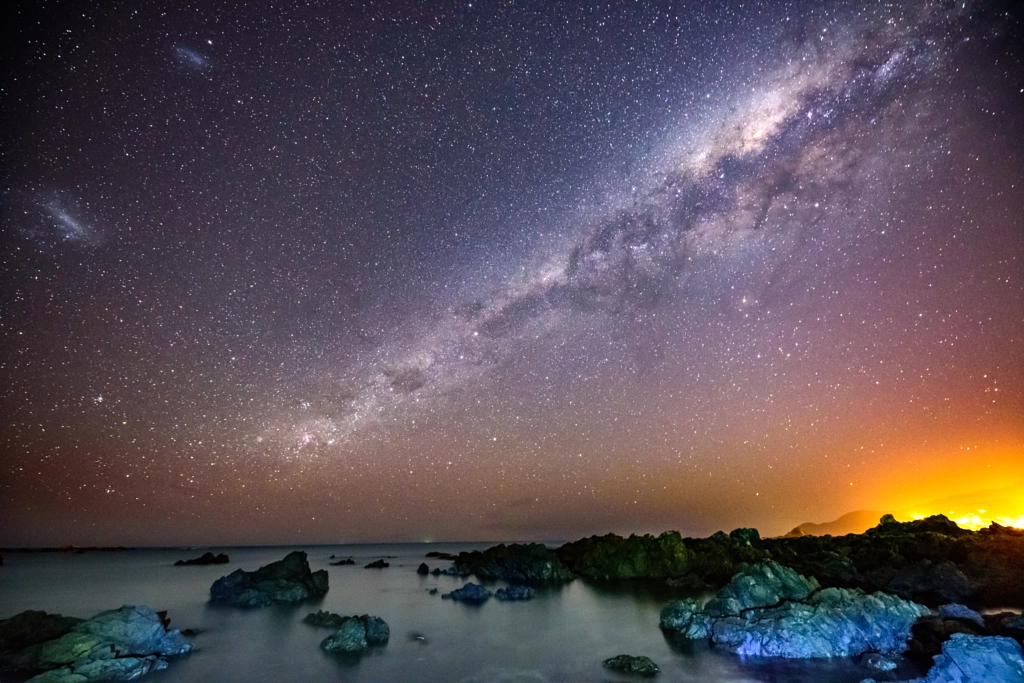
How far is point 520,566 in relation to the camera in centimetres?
7056

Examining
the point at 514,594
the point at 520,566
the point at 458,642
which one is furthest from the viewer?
the point at 520,566

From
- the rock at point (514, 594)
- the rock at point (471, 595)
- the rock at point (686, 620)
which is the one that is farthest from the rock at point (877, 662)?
the rock at point (471, 595)

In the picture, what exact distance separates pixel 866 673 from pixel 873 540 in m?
42.5

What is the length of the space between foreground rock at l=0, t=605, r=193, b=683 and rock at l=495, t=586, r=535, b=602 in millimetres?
29672

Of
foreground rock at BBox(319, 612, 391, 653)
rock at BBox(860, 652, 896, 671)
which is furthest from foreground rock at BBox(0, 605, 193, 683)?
rock at BBox(860, 652, 896, 671)

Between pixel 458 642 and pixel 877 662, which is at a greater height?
pixel 877 662

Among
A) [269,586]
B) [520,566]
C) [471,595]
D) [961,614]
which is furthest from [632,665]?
[520,566]

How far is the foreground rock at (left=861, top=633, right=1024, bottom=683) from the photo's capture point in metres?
17.1

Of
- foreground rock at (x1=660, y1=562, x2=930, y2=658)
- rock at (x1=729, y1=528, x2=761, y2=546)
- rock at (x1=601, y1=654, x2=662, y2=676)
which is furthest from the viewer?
rock at (x1=729, y1=528, x2=761, y2=546)

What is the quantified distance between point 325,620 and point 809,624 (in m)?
29.6

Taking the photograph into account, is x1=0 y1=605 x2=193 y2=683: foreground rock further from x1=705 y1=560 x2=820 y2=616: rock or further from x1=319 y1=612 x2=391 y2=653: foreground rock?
x1=705 y1=560 x2=820 y2=616: rock

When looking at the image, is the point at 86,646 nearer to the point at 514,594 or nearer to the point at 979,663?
the point at 979,663

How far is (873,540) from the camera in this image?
181 ft

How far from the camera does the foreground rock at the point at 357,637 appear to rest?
27547 millimetres
